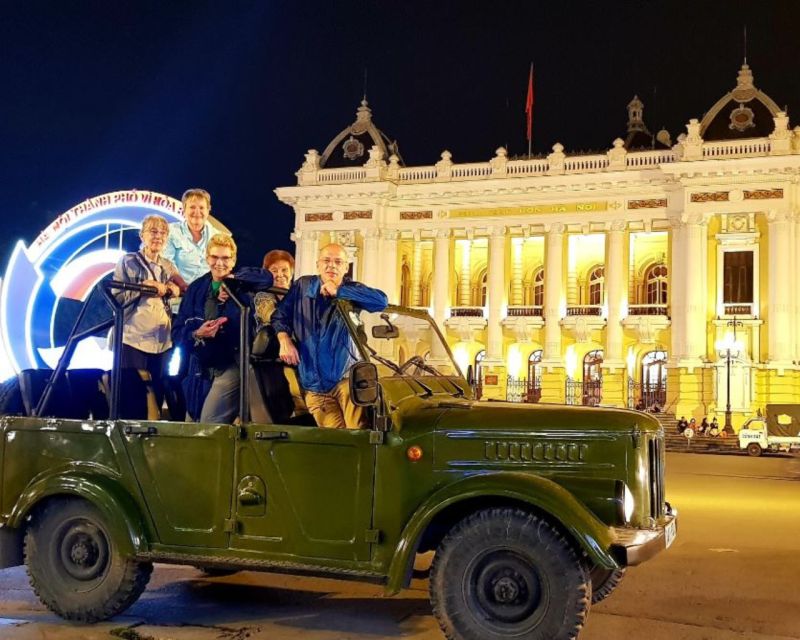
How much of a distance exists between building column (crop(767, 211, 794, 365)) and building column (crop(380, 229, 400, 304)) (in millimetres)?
17980

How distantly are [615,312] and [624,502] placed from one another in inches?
1526

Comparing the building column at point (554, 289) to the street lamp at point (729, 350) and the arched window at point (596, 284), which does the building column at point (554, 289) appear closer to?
the arched window at point (596, 284)

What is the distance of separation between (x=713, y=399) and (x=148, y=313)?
35.6m

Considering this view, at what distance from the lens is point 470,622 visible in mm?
5508

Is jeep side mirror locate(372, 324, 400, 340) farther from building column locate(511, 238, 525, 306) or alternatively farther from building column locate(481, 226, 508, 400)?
building column locate(511, 238, 525, 306)

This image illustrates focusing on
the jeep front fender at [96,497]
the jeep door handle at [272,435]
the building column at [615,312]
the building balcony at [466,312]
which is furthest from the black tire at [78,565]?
the building balcony at [466,312]

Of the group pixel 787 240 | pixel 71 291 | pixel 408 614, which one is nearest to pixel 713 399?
pixel 787 240

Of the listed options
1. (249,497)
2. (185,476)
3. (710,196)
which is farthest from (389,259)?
(249,497)

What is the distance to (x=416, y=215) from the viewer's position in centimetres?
4716

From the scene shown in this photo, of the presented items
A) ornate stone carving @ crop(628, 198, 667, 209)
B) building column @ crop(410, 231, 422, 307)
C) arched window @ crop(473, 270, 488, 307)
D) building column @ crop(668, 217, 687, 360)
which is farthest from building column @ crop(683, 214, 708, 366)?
building column @ crop(410, 231, 422, 307)

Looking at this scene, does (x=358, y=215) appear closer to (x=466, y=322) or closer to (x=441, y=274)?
(x=441, y=274)

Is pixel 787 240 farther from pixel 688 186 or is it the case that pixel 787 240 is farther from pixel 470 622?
pixel 470 622

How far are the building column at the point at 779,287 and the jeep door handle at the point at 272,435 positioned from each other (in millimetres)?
36773

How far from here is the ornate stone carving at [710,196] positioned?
4038 cm
